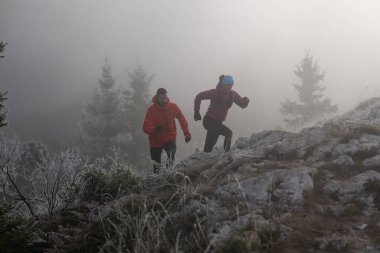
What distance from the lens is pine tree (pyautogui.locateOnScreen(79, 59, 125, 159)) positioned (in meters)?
34.1

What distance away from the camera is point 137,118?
36312 millimetres

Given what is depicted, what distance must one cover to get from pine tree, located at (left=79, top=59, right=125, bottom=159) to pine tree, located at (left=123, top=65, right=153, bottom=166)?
37.5 inches

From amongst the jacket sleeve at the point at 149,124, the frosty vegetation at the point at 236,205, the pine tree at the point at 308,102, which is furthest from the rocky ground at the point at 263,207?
the pine tree at the point at 308,102

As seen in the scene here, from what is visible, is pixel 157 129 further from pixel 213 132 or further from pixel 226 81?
pixel 226 81

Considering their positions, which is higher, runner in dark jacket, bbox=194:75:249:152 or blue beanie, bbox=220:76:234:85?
blue beanie, bbox=220:76:234:85

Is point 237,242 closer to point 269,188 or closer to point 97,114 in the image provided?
point 269,188

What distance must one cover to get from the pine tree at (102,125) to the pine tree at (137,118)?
95 centimetres

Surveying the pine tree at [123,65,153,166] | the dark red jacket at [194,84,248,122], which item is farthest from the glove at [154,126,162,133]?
the pine tree at [123,65,153,166]

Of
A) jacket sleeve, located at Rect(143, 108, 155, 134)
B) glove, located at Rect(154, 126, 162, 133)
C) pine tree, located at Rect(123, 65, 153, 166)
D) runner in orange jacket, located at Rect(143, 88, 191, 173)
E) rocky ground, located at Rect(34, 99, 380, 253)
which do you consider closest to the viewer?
rocky ground, located at Rect(34, 99, 380, 253)

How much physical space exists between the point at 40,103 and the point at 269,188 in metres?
68.5

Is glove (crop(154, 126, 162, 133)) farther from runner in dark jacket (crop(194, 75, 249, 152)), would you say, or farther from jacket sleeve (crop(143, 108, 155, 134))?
runner in dark jacket (crop(194, 75, 249, 152))

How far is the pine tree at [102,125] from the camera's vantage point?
34125 mm

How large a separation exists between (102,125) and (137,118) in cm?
292

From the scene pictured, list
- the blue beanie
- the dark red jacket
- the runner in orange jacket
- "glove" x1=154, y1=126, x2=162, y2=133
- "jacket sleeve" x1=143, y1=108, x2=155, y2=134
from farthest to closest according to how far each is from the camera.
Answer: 1. the dark red jacket
2. the blue beanie
3. the runner in orange jacket
4. "glove" x1=154, y1=126, x2=162, y2=133
5. "jacket sleeve" x1=143, y1=108, x2=155, y2=134
